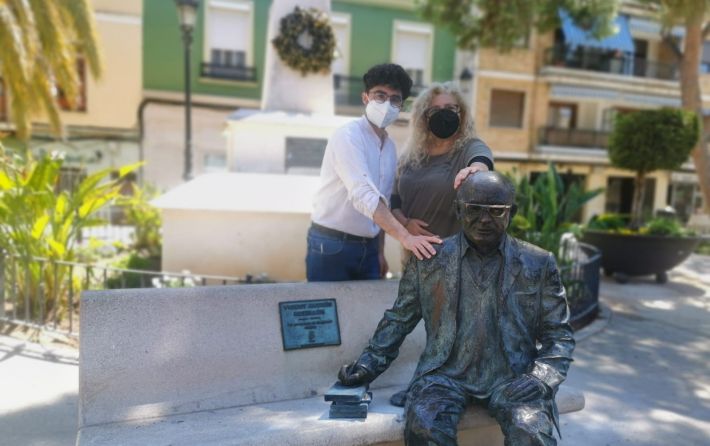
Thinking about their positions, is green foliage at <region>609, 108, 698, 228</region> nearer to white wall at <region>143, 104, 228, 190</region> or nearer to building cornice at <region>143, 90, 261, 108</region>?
building cornice at <region>143, 90, 261, 108</region>

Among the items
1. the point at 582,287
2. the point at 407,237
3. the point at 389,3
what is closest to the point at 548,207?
the point at 582,287

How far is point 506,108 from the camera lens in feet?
73.0

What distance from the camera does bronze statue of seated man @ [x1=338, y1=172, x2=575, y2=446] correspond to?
81.8 inches

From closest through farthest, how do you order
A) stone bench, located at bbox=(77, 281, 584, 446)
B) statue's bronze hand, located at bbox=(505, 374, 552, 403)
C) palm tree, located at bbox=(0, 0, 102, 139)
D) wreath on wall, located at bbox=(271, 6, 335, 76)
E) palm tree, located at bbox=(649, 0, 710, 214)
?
1. statue's bronze hand, located at bbox=(505, 374, 552, 403)
2. stone bench, located at bbox=(77, 281, 584, 446)
3. wreath on wall, located at bbox=(271, 6, 335, 76)
4. palm tree, located at bbox=(0, 0, 102, 139)
5. palm tree, located at bbox=(649, 0, 710, 214)

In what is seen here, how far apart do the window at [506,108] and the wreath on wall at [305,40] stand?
16.3 m

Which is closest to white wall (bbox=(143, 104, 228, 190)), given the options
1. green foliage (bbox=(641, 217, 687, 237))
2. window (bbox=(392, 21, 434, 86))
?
window (bbox=(392, 21, 434, 86))

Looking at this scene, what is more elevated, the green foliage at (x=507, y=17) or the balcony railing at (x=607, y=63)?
the balcony railing at (x=607, y=63)

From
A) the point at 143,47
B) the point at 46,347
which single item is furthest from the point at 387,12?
the point at 46,347

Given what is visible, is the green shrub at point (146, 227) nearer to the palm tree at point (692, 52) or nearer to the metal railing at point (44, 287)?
the metal railing at point (44, 287)

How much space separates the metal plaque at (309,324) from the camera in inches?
104

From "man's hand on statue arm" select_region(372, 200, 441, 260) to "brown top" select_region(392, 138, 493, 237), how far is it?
0.31 m

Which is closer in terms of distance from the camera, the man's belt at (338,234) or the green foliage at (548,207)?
the man's belt at (338,234)

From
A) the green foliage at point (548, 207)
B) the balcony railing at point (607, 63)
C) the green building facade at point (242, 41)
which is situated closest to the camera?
the green foliage at point (548, 207)

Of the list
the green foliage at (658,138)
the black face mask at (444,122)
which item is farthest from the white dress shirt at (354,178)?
the green foliage at (658,138)
